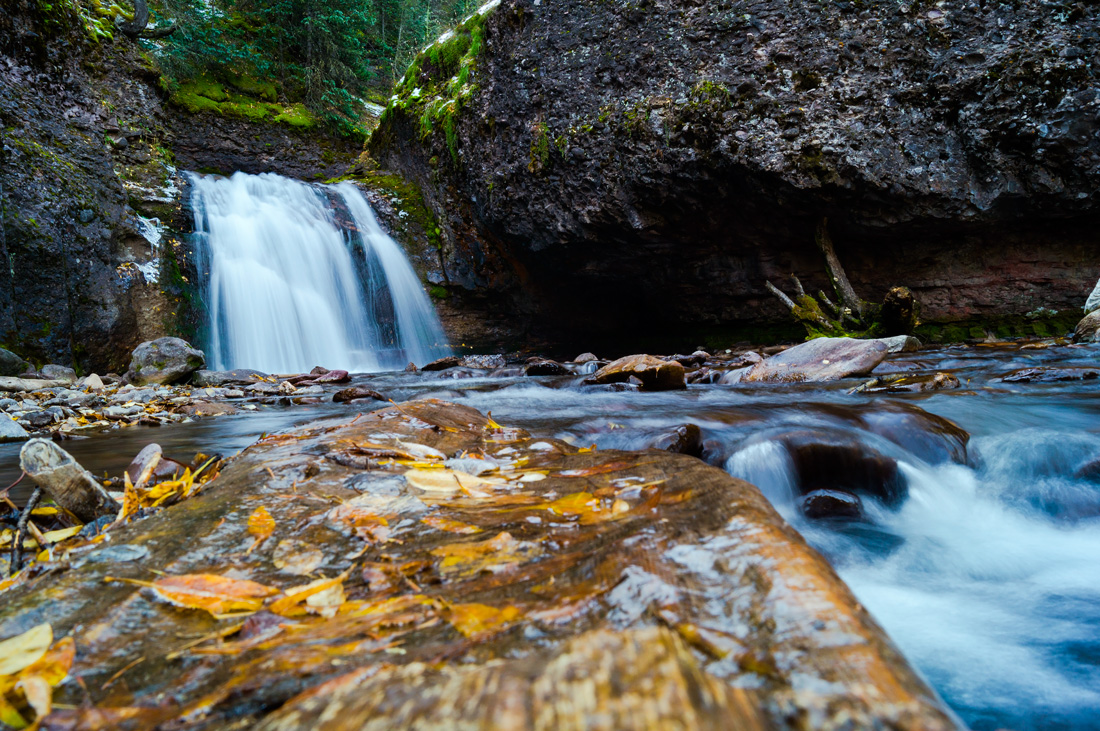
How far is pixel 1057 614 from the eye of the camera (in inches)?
65.1

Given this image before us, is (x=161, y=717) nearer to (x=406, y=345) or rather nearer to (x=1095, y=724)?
(x=1095, y=724)

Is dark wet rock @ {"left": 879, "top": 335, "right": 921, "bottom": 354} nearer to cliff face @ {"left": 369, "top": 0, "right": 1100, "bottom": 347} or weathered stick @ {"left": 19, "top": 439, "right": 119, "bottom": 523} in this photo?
cliff face @ {"left": 369, "top": 0, "right": 1100, "bottom": 347}

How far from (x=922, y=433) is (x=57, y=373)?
1029 centimetres

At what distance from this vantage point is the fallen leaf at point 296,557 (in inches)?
42.8

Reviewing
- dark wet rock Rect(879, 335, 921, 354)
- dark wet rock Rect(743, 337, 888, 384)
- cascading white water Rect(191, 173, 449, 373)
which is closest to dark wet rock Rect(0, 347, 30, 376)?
cascading white water Rect(191, 173, 449, 373)

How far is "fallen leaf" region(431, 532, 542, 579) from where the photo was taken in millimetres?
1033

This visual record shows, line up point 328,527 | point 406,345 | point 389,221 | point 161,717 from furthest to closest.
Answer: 1. point 389,221
2. point 406,345
3. point 328,527
4. point 161,717

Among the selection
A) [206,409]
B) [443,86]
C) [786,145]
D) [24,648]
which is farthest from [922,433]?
[443,86]

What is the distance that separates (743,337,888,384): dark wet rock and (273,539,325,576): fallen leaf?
5.86m

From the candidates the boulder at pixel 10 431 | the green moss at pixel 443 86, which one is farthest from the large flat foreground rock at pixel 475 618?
the green moss at pixel 443 86

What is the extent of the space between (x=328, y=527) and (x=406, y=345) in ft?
37.7

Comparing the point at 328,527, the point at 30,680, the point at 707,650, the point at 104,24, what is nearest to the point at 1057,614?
the point at 707,650

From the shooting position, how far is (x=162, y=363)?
25.1 ft

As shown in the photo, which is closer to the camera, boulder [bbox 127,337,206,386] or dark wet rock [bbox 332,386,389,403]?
dark wet rock [bbox 332,386,389,403]
